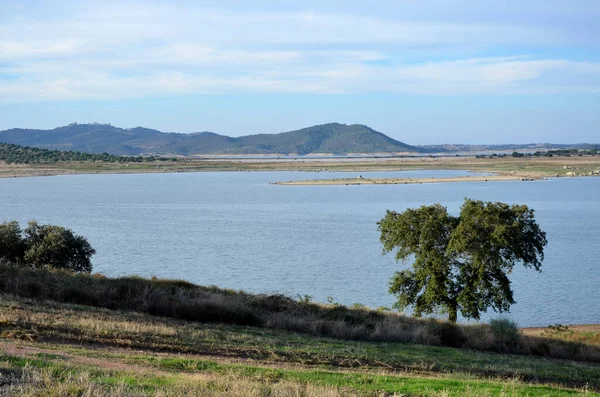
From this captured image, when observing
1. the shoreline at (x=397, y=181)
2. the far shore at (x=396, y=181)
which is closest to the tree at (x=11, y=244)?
the shoreline at (x=397, y=181)

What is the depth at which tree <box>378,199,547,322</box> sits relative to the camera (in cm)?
2708

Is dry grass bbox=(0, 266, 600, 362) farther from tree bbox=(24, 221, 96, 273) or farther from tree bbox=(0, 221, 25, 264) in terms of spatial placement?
tree bbox=(0, 221, 25, 264)

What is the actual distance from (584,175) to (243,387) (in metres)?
145

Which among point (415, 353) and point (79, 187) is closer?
point (415, 353)

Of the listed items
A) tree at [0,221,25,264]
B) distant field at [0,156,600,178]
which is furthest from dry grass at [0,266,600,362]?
distant field at [0,156,600,178]

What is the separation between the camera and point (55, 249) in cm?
3241

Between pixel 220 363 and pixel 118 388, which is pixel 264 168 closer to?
pixel 220 363

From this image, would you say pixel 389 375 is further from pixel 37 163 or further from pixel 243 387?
pixel 37 163

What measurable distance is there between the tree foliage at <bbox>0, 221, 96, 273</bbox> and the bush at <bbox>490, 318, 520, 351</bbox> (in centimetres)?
1918

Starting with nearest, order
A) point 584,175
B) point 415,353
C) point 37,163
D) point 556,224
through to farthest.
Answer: point 415,353 → point 556,224 → point 584,175 → point 37,163

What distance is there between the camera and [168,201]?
90812 millimetres

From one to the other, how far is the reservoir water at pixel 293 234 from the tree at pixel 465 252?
472 cm

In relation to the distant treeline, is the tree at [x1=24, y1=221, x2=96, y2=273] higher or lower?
lower

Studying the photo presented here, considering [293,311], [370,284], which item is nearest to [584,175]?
[370,284]
